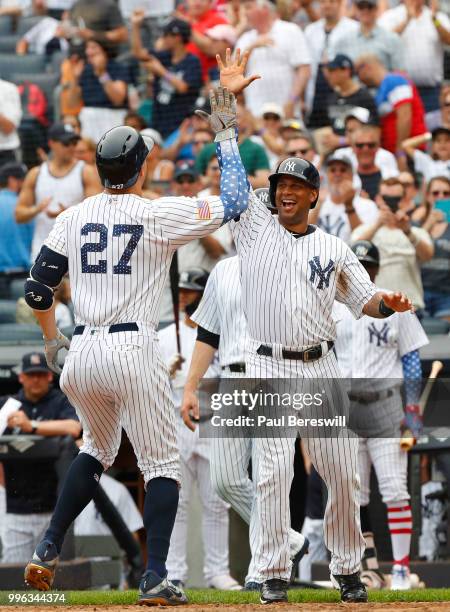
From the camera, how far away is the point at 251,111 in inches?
502

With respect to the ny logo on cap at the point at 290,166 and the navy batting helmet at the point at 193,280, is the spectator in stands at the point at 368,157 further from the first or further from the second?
the ny logo on cap at the point at 290,166

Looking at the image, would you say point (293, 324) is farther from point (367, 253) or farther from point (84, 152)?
point (84, 152)

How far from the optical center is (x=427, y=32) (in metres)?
12.8

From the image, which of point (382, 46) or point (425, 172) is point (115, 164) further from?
point (382, 46)

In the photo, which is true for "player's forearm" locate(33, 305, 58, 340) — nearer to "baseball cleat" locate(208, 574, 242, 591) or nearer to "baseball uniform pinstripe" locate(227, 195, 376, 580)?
"baseball uniform pinstripe" locate(227, 195, 376, 580)

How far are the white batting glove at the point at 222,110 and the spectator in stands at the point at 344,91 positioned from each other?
5720 millimetres

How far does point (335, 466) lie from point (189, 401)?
1129mm

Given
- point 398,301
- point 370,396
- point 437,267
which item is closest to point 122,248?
point 398,301

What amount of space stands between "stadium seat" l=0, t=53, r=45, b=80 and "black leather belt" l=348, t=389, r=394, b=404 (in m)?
7.45

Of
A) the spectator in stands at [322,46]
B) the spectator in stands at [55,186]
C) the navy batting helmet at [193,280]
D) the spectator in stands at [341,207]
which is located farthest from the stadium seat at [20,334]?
the spectator in stands at [322,46]

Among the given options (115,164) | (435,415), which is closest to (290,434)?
(115,164)

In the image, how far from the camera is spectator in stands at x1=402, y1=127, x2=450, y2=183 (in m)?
11.3

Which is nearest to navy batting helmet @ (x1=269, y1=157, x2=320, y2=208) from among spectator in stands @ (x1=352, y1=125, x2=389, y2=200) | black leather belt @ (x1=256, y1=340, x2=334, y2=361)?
black leather belt @ (x1=256, y1=340, x2=334, y2=361)

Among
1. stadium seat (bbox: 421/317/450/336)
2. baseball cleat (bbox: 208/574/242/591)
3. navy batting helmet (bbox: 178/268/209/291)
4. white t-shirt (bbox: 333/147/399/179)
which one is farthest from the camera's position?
white t-shirt (bbox: 333/147/399/179)
